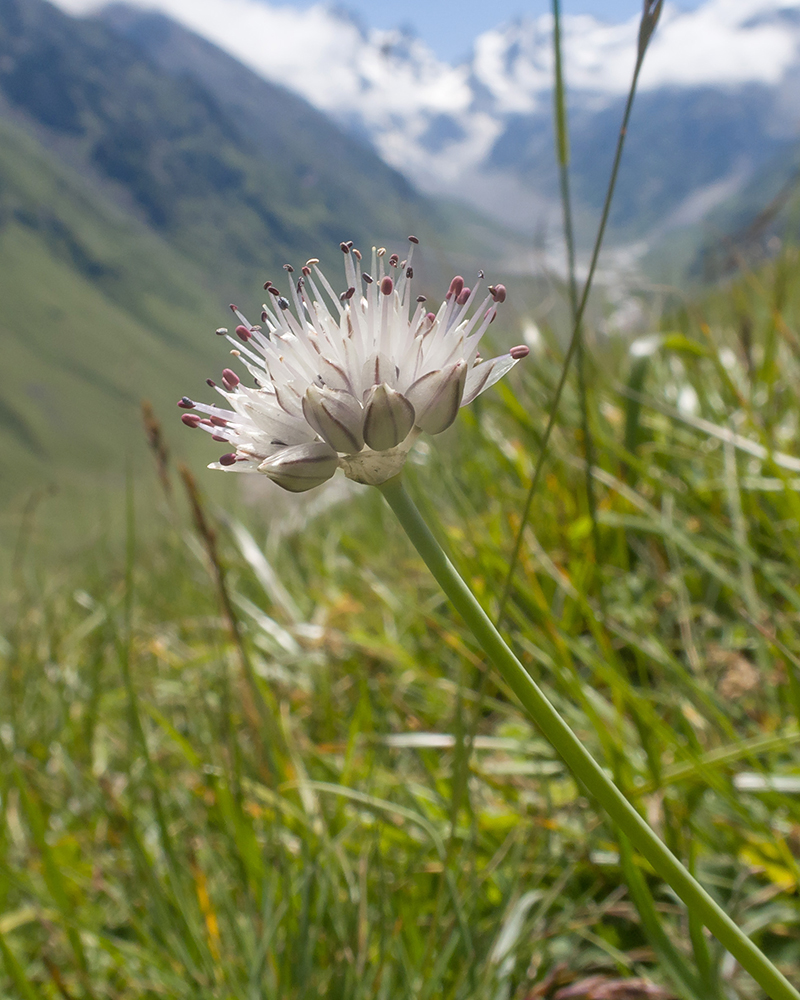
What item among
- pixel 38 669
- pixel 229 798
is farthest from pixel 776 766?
pixel 38 669

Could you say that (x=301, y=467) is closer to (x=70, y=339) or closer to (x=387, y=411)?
(x=387, y=411)

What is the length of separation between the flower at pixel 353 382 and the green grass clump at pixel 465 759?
311mm

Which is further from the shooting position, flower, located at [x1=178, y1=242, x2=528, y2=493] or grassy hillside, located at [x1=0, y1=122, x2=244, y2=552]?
grassy hillside, located at [x1=0, y1=122, x2=244, y2=552]

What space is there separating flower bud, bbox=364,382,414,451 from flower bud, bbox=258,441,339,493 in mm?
52

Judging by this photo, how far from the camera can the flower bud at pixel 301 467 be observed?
0.72 m

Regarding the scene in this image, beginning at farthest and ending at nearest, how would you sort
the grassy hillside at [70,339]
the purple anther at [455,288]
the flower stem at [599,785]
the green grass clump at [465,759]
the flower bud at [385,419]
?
A: the grassy hillside at [70,339] < the green grass clump at [465,759] < the purple anther at [455,288] < the flower bud at [385,419] < the flower stem at [599,785]

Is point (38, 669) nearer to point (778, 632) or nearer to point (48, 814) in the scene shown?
point (48, 814)

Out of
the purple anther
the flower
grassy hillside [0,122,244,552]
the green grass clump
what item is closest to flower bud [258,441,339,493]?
the flower

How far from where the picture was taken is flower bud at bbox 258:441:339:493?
2.37 feet

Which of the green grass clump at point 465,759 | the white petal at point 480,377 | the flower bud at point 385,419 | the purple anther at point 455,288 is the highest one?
the purple anther at point 455,288

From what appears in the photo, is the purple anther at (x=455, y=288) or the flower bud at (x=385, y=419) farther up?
the purple anther at (x=455, y=288)

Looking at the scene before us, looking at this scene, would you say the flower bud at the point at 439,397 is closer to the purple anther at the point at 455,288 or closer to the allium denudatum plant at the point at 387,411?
the allium denudatum plant at the point at 387,411

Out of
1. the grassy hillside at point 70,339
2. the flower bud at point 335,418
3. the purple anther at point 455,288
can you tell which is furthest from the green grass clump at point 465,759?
the grassy hillside at point 70,339

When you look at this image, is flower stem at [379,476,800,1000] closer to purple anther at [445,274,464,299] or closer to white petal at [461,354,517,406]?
white petal at [461,354,517,406]
